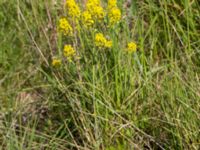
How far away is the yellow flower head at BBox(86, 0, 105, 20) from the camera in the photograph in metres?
2.79

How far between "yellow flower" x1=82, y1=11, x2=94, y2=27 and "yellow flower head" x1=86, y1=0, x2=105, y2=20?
0.02 m

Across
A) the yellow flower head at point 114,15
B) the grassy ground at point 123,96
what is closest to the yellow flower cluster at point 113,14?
the yellow flower head at point 114,15

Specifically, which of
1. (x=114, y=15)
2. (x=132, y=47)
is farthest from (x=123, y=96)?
(x=114, y=15)

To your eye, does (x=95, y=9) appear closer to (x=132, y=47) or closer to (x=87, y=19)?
(x=87, y=19)

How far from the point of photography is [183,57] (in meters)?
3.08

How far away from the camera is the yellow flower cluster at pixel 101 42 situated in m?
2.75

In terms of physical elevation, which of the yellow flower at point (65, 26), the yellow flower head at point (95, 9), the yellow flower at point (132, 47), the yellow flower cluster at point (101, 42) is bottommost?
the yellow flower at point (132, 47)

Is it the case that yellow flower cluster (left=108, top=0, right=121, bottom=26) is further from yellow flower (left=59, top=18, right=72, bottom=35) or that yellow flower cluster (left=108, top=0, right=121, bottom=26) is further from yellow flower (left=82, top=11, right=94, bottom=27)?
yellow flower (left=59, top=18, right=72, bottom=35)

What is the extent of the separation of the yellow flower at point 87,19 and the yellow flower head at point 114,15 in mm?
84

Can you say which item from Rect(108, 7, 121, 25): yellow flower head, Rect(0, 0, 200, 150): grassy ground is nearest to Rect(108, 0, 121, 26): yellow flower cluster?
Rect(108, 7, 121, 25): yellow flower head

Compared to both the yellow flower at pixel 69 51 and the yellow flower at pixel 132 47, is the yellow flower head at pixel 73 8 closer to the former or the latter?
the yellow flower at pixel 69 51

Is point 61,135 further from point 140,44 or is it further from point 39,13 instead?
point 39,13

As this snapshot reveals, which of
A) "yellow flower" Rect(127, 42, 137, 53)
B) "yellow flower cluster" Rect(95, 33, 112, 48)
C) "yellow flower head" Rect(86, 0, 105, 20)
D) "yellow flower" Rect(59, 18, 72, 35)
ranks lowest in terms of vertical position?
"yellow flower" Rect(127, 42, 137, 53)

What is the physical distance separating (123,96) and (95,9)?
43 cm
